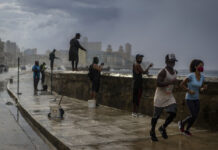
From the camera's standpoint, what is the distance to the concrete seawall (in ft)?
24.8

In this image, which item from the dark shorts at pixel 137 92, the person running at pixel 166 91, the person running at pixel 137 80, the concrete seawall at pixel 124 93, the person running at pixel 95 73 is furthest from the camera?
the person running at pixel 95 73

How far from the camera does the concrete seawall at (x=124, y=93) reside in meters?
7.57

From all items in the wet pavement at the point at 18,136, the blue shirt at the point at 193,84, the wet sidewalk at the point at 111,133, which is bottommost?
the wet pavement at the point at 18,136

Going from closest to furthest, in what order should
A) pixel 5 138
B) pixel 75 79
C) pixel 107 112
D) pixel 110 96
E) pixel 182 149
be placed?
1. pixel 182 149
2. pixel 5 138
3. pixel 107 112
4. pixel 110 96
5. pixel 75 79

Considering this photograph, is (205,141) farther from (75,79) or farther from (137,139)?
(75,79)

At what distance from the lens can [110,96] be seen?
39.5 feet

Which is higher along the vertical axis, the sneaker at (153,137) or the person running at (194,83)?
the person running at (194,83)

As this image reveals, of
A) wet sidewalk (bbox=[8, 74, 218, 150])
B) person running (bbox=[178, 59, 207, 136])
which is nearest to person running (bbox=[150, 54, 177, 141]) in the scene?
person running (bbox=[178, 59, 207, 136])

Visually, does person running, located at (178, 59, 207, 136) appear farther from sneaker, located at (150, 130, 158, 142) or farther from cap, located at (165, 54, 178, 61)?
sneaker, located at (150, 130, 158, 142)

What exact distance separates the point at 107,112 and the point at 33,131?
3031 millimetres

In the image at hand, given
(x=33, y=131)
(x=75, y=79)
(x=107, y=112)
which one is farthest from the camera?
(x=75, y=79)

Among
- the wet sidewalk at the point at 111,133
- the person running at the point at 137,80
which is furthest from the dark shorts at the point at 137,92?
the wet sidewalk at the point at 111,133

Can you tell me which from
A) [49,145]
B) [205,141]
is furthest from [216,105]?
[49,145]

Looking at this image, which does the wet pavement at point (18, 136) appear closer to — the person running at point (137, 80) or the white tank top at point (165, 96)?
the white tank top at point (165, 96)
